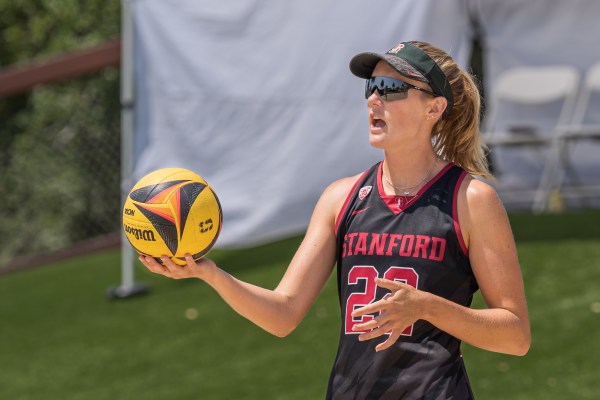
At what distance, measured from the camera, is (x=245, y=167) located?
746cm

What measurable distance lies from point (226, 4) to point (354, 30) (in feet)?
3.36

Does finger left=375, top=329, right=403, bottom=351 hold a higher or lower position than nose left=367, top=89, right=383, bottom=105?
lower

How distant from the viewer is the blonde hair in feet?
9.40

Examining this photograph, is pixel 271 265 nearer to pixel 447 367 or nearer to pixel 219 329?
pixel 219 329

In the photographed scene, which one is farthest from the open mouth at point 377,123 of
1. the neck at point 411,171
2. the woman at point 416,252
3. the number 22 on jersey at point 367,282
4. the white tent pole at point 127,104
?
the white tent pole at point 127,104

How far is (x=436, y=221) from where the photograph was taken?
9.05 ft

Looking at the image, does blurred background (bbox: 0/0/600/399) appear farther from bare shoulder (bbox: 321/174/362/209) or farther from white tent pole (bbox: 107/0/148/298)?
bare shoulder (bbox: 321/174/362/209)

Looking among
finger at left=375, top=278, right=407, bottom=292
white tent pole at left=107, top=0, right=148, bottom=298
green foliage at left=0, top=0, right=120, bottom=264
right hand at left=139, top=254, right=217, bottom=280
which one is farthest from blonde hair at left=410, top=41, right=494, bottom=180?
green foliage at left=0, top=0, right=120, bottom=264

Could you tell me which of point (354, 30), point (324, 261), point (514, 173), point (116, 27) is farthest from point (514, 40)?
point (324, 261)

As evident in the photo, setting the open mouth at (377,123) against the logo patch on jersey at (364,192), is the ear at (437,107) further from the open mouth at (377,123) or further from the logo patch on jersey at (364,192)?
the logo patch on jersey at (364,192)

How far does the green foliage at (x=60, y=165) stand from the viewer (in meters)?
9.86

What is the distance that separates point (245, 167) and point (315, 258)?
4559 millimetres

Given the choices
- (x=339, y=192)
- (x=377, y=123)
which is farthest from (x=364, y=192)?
(x=377, y=123)

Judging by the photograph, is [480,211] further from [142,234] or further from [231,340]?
[231,340]
